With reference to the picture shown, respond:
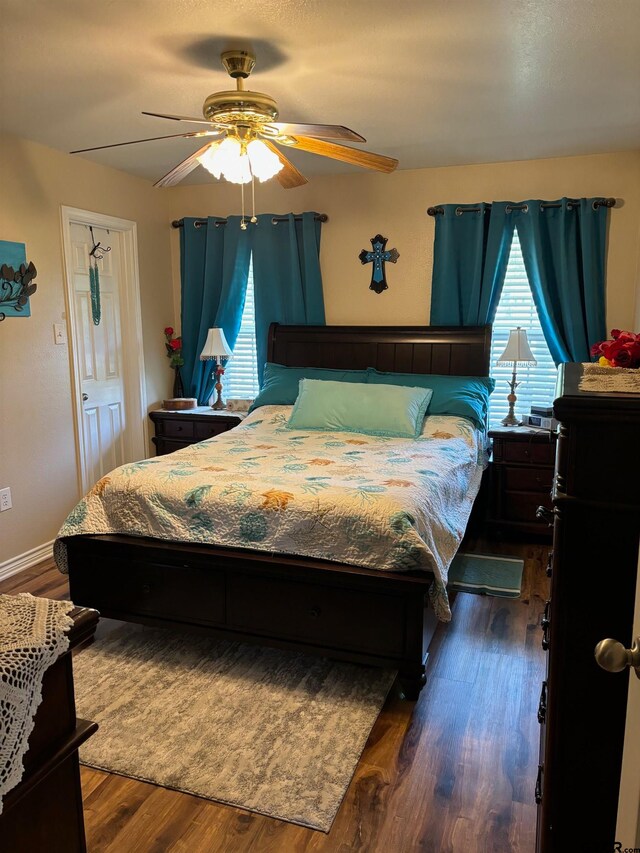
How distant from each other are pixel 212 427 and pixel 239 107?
264 cm

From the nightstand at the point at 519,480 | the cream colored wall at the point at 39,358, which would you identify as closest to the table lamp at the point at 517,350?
the nightstand at the point at 519,480

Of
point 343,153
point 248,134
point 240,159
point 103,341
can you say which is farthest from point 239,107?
point 103,341

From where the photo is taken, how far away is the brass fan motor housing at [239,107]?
2.48 meters

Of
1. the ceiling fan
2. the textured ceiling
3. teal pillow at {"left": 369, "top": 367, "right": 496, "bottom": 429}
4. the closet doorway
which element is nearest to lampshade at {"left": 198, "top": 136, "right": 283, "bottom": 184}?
the ceiling fan

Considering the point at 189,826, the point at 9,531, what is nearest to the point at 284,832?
the point at 189,826

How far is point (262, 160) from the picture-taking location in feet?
8.97

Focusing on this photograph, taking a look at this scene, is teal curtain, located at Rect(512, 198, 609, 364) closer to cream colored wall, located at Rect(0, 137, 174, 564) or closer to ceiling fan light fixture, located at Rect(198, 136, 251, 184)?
ceiling fan light fixture, located at Rect(198, 136, 251, 184)

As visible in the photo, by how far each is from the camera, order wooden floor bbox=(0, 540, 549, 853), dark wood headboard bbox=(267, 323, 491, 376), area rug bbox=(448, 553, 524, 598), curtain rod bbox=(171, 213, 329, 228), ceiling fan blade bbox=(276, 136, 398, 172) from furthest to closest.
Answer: curtain rod bbox=(171, 213, 329, 228) < dark wood headboard bbox=(267, 323, 491, 376) < area rug bbox=(448, 553, 524, 598) < ceiling fan blade bbox=(276, 136, 398, 172) < wooden floor bbox=(0, 540, 549, 853)

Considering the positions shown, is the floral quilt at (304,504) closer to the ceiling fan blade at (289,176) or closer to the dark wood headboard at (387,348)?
the dark wood headboard at (387,348)

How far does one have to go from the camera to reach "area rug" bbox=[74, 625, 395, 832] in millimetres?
2049

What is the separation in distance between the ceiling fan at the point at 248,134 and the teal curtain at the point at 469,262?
1.61 metres

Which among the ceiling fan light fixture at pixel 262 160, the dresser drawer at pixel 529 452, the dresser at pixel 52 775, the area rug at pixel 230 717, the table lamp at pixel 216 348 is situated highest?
the ceiling fan light fixture at pixel 262 160

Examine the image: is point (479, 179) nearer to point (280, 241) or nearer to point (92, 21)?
point (280, 241)

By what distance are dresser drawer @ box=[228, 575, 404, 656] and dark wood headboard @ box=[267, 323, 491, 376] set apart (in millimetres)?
2322
